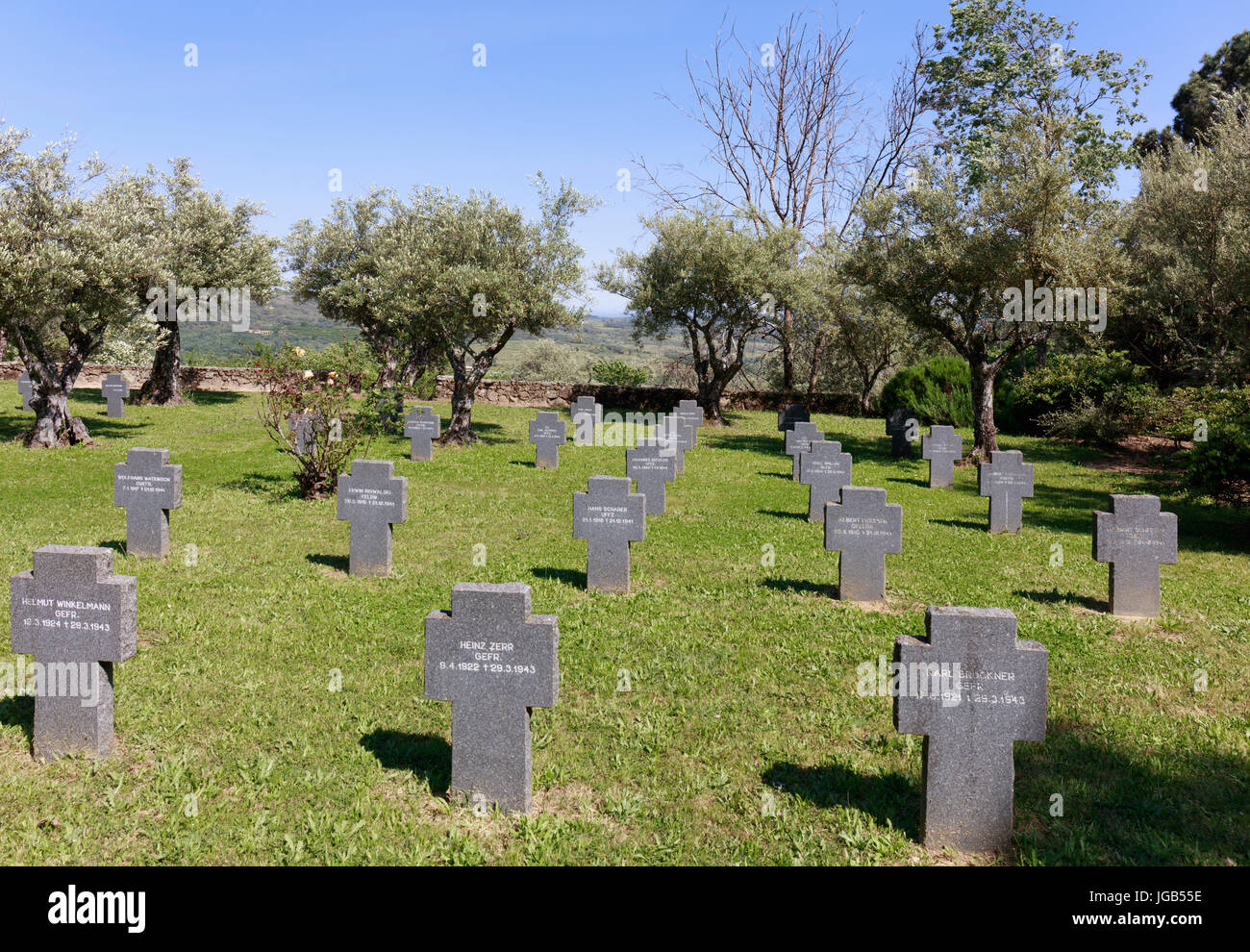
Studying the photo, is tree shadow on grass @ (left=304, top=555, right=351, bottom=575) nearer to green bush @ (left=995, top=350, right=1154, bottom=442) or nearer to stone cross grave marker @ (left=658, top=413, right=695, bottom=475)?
stone cross grave marker @ (left=658, top=413, right=695, bottom=475)

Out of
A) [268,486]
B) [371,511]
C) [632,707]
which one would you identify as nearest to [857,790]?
[632,707]

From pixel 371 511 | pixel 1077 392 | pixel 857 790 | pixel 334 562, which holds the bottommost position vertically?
pixel 857 790

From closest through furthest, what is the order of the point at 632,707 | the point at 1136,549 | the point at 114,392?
the point at 632,707, the point at 1136,549, the point at 114,392

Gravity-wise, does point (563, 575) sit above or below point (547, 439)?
below

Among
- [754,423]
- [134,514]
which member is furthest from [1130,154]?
[134,514]

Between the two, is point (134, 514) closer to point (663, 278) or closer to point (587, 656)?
point (587, 656)

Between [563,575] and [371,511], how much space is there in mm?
2297

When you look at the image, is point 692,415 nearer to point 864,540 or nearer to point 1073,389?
point 1073,389

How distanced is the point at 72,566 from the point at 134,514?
5589 mm

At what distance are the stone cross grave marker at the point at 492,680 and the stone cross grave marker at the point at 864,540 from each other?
4894 millimetres

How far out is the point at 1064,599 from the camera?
29.5 ft

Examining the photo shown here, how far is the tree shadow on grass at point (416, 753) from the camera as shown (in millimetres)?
4944

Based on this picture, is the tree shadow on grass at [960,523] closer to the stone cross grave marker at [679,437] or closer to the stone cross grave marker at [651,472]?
the stone cross grave marker at [651,472]

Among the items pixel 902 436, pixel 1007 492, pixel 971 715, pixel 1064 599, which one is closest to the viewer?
pixel 971 715
